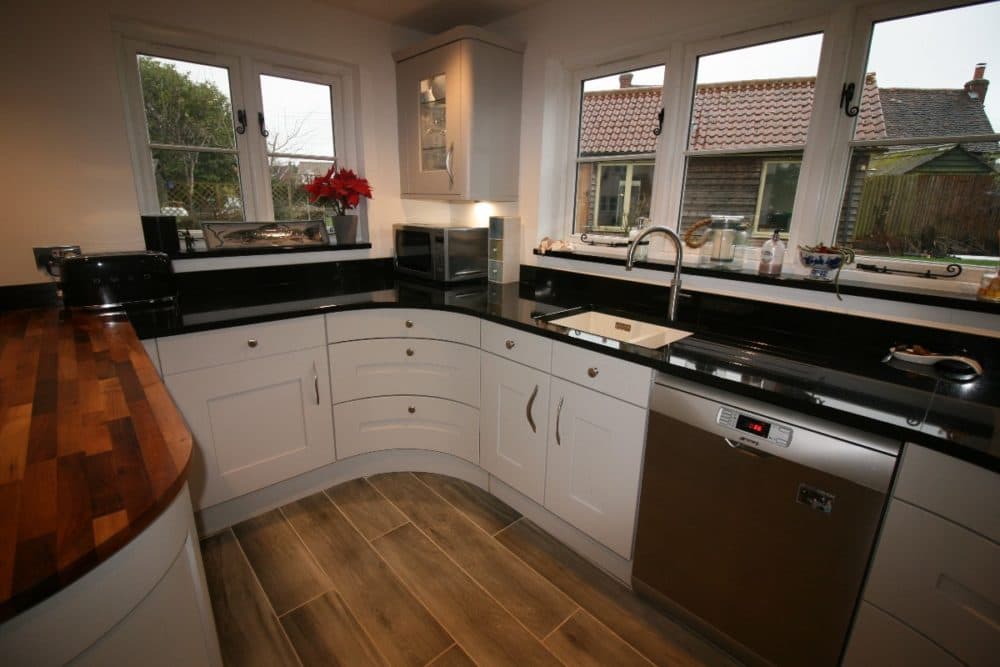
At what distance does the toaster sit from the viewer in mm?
1672

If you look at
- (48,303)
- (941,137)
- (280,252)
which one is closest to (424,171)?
(280,252)

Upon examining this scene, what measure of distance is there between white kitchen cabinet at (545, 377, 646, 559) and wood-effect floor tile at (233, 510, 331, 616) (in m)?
0.93

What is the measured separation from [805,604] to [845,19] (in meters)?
1.83

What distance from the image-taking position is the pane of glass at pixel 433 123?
7.81 feet

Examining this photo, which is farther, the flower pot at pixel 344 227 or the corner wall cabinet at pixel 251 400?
the flower pot at pixel 344 227

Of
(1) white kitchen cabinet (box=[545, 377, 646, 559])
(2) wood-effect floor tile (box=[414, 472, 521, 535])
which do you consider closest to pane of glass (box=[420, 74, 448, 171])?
(1) white kitchen cabinet (box=[545, 377, 646, 559])

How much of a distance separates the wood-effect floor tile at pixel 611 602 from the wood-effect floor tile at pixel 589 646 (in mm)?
31

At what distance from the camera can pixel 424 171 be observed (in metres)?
2.55

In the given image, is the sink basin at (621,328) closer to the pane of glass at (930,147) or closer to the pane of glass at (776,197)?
the pane of glass at (776,197)

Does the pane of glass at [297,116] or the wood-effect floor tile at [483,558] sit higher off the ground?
the pane of glass at [297,116]

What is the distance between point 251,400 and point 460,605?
1119 mm

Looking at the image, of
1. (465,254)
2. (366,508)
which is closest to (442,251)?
(465,254)

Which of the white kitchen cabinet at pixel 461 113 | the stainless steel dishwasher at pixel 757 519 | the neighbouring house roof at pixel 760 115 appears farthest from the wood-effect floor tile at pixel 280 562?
the neighbouring house roof at pixel 760 115

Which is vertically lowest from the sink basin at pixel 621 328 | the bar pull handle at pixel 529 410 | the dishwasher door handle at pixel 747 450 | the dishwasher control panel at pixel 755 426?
the bar pull handle at pixel 529 410
